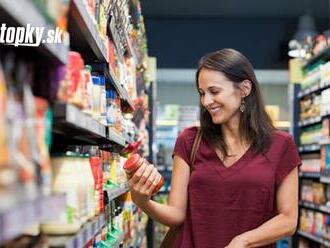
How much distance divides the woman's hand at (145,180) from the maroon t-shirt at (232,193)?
269 millimetres

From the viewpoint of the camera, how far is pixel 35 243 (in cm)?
140

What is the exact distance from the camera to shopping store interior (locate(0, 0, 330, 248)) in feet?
3.70

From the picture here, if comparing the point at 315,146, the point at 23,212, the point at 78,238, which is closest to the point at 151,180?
the point at 78,238

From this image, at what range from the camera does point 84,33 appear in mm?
2096

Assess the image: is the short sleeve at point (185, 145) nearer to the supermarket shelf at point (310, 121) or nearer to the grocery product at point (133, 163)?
the grocery product at point (133, 163)

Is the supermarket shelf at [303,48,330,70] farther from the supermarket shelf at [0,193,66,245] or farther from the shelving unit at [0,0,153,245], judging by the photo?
the supermarket shelf at [0,193,66,245]

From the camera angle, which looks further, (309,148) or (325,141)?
(309,148)

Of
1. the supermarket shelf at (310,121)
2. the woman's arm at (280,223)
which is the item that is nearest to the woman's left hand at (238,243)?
the woman's arm at (280,223)

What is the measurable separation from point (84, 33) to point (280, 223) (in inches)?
43.0

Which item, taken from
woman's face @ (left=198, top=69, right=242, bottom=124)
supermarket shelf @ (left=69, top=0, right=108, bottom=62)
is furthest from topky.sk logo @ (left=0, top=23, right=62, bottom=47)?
woman's face @ (left=198, top=69, right=242, bottom=124)

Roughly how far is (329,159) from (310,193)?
116cm

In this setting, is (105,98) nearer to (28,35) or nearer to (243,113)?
(243,113)

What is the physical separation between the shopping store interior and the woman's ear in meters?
0.58

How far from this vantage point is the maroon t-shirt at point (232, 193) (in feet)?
7.98
